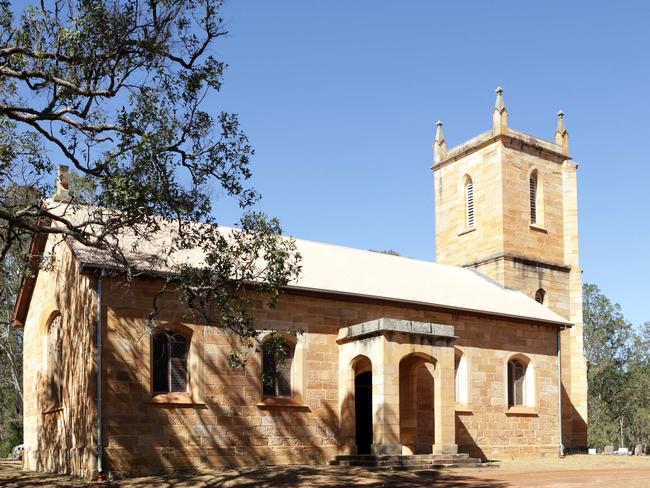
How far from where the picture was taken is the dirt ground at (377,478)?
1803cm

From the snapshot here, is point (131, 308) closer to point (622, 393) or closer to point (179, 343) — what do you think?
point (179, 343)

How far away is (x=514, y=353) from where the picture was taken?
96.2 ft

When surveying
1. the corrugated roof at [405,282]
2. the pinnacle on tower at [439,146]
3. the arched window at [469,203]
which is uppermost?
the pinnacle on tower at [439,146]

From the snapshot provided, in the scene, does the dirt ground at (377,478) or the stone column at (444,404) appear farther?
the stone column at (444,404)

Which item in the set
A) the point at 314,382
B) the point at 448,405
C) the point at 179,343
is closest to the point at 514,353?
the point at 448,405

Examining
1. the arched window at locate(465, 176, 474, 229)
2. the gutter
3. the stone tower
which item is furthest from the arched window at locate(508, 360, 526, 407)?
the gutter

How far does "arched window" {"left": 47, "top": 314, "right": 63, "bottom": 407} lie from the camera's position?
76.9ft

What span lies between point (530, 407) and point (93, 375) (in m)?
17.4

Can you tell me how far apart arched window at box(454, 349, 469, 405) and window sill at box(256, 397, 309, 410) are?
6.72 m

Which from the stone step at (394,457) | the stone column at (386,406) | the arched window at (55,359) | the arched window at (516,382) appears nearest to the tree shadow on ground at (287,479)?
the stone step at (394,457)

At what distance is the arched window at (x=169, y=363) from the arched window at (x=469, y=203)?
19666mm

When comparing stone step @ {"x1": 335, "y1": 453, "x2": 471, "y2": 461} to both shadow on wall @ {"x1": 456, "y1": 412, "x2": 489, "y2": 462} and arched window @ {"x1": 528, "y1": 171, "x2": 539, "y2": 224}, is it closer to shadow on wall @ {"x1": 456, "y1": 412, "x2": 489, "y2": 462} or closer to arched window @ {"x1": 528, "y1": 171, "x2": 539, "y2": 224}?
shadow on wall @ {"x1": 456, "y1": 412, "x2": 489, "y2": 462}

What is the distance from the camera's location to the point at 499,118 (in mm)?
36188

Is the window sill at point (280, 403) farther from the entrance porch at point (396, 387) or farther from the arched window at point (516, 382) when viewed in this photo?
the arched window at point (516, 382)
